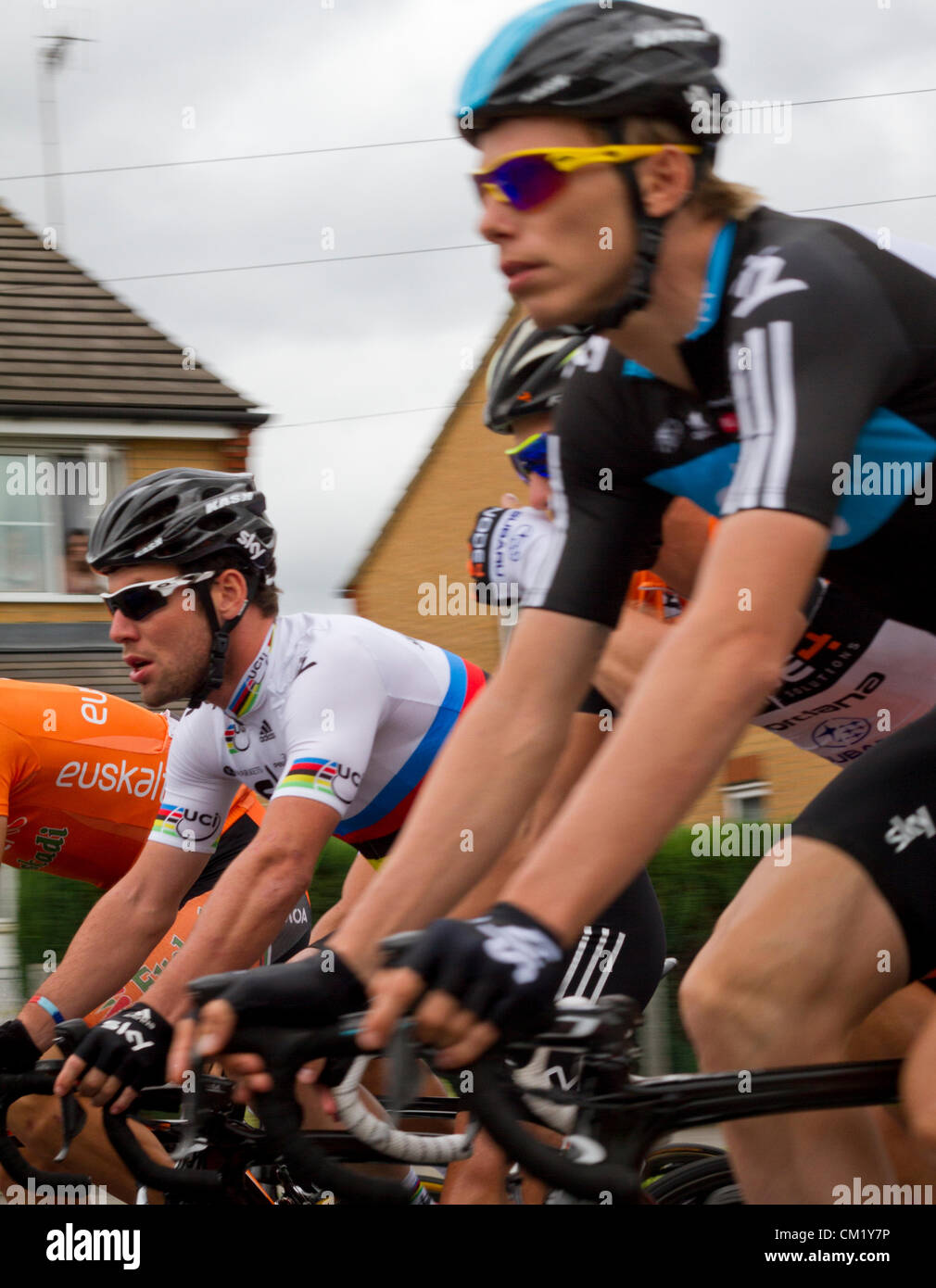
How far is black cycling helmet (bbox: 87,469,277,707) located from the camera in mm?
3783

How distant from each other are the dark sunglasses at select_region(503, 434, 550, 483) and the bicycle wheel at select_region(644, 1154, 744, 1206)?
1.52 meters

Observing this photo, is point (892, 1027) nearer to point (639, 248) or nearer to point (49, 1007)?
point (639, 248)

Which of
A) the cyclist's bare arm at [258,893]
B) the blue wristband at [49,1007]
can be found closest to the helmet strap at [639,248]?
the cyclist's bare arm at [258,893]

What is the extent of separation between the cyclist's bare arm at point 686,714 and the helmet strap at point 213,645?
6.81 feet

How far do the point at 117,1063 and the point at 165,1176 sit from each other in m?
0.28

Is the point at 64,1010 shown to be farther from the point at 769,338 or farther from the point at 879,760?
the point at 769,338

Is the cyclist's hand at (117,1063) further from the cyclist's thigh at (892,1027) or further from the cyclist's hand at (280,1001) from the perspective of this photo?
the cyclist's thigh at (892,1027)

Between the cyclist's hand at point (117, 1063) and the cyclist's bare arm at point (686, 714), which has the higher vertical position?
the cyclist's bare arm at point (686, 714)

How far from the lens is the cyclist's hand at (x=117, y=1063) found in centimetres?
291

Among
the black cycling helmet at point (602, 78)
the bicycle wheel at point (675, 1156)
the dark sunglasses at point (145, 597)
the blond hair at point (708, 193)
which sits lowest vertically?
the bicycle wheel at point (675, 1156)

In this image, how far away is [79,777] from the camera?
4.68 metres

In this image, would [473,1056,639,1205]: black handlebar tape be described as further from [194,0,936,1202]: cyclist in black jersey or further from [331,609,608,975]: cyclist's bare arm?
[331,609,608,975]: cyclist's bare arm

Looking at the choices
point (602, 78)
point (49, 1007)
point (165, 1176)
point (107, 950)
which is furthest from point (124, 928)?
point (602, 78)

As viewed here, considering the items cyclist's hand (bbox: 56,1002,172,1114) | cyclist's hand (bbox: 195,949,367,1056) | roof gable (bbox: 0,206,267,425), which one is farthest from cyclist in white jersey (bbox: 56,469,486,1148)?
roof gable (bbox: 0,206,267,425)
